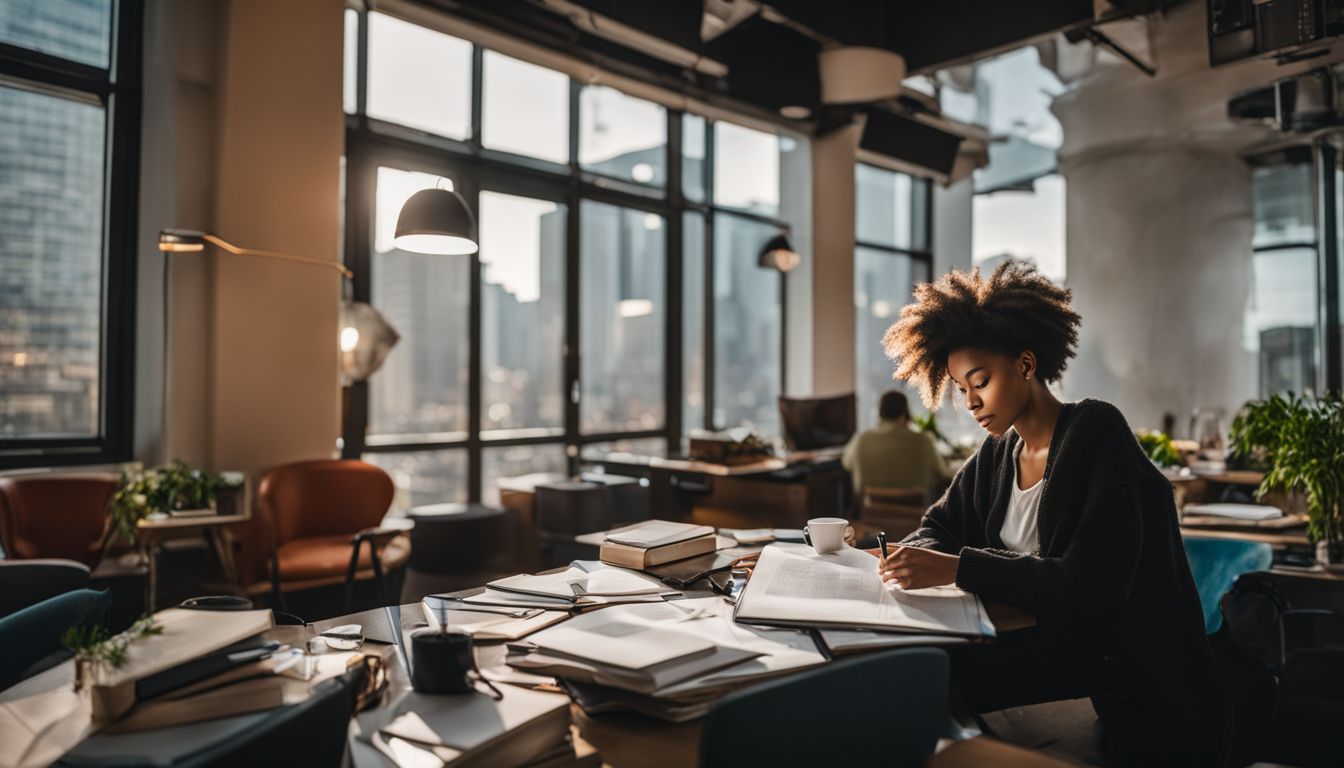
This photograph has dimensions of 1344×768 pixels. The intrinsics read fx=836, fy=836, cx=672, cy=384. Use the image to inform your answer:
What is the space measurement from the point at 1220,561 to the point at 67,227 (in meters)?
5.30

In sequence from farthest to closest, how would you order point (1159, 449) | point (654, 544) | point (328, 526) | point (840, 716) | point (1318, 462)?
point (328, 526)
point (1159, 449)
point (1318, 462)
point (654, 544)
point (840, 716)

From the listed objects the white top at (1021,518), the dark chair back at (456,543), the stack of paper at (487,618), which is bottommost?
the dark chair back at (456,543)

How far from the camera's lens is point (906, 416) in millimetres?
5016

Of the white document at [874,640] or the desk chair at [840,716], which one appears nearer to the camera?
the desk chair at [840,716]

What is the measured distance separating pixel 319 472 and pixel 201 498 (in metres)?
0.66

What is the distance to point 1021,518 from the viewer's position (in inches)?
76.9

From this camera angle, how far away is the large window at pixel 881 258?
29.6ft

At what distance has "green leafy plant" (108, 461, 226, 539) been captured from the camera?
370 centimetres

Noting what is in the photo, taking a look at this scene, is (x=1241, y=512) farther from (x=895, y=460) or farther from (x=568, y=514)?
(x=568, y=514)

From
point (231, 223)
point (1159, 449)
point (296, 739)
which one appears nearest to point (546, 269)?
point (231, 223)

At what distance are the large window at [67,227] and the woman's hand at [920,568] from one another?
4.40 meters

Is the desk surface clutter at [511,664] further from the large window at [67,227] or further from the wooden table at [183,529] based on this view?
the large window at [67,227]

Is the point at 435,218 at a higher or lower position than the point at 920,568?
higher

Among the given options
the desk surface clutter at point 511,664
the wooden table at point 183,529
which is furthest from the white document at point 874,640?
the wooden table at point 183,529
